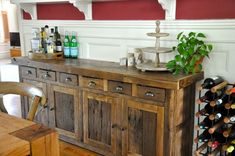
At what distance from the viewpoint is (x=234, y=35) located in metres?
2.22

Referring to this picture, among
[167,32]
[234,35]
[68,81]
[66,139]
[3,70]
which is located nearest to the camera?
[234,35]

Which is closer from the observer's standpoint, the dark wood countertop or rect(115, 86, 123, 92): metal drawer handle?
the dark wood countertop

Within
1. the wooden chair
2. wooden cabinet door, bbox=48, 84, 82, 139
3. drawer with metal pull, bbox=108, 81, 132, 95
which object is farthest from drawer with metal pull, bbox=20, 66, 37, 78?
the wooden chair

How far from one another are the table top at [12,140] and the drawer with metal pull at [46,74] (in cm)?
147

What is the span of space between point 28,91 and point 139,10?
1435 millimetres

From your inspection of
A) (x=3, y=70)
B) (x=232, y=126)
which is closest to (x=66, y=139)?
(x=232, y=126)

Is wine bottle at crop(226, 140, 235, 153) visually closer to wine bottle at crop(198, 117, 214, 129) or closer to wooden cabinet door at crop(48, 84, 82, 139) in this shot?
wine bottle at crop(198, 117, 214, 129)

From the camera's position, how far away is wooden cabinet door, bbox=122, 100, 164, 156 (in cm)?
221

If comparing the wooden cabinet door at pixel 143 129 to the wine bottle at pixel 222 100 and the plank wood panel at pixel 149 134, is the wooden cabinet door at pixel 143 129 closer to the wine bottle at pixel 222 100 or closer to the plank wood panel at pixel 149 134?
the plank wood panel at pixel 149 134

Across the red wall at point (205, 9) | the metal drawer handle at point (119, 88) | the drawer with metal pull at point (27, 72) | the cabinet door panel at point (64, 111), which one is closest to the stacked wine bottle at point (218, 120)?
the red wall at point (205, 9)

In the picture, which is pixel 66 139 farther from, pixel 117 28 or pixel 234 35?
pixel 234 35

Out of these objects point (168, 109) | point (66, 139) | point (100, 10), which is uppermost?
point (100, 10)

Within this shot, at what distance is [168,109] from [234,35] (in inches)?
32.4

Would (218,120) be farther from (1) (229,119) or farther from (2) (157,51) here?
(2) (157,51)
